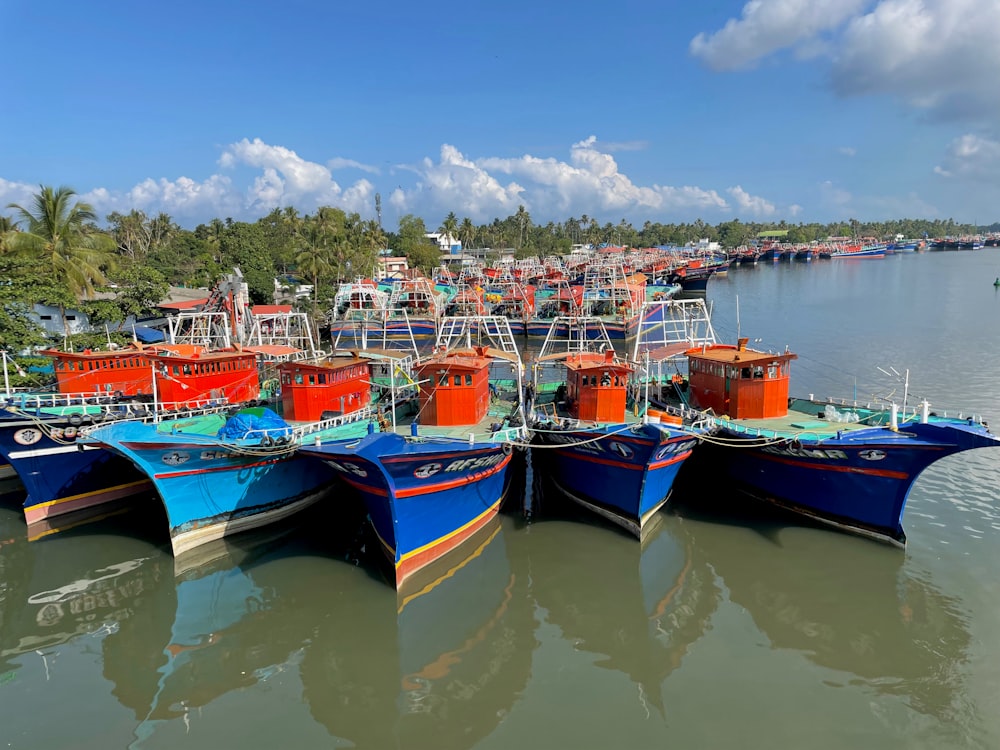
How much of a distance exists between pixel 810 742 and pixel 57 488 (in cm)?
2184

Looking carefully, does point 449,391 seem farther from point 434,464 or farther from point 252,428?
point 252,428

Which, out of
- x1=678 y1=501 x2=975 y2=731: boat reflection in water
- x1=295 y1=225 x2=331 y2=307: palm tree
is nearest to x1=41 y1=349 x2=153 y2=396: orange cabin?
x1=678 y1=501 x2=975 y2=731: boat reflection in water

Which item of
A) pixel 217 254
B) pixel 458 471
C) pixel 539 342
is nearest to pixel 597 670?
pixel 458 471

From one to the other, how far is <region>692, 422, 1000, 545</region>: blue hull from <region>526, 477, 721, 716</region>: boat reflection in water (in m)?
3.56

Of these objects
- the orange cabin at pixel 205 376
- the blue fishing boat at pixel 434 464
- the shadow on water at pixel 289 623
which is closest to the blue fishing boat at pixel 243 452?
the shadow on water at pixel 289 623

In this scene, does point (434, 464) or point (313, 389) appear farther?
point (313, 389)

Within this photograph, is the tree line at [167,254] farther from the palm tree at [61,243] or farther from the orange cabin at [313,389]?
the orange cabin at [313,389]

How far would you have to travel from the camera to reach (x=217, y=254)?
80938mm

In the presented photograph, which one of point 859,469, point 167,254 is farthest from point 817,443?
point 167,254

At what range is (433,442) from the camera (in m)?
16.5

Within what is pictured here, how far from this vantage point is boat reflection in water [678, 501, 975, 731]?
12812 mm

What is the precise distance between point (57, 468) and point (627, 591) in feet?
58.9

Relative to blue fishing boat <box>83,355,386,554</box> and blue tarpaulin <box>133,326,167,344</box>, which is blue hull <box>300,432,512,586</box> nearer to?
blue fishing boat <box>83,355,386,554</box>

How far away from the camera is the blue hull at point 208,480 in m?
16.7
